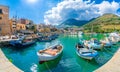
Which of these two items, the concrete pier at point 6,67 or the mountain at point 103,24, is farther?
the mountain at point 103,24

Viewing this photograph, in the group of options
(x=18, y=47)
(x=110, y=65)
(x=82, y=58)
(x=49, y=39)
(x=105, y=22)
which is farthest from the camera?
(x=49, y=39)

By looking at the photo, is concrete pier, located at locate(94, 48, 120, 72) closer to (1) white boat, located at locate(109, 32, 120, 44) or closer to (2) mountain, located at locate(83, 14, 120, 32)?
(2) mountain, located at locate(83, 14, 120, 32)

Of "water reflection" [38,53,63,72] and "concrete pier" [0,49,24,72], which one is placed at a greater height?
"concrete pier" [0,49,24,72]

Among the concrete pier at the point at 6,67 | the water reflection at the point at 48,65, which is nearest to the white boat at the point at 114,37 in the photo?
the water reflection at the point at 48,65

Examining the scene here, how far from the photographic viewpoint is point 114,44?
24.7 metres

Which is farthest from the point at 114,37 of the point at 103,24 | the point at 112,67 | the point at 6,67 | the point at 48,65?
the point at 6,67

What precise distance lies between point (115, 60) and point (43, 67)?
729 centimetres

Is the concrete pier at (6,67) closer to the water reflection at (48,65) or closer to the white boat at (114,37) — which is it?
the water reflection at (48,65)

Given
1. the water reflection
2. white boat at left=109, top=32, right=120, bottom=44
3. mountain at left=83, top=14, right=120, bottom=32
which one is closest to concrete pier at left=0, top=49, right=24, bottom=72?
the water reflection

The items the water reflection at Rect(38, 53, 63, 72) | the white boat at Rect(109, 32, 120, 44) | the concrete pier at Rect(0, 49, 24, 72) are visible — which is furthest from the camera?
the white boat at Rect(109, 32, 120, 44)

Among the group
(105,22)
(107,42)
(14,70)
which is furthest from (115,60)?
(107,42)

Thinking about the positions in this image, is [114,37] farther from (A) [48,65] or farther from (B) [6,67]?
(B) [6,67]

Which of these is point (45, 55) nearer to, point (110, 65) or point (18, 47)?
point (110, 65)

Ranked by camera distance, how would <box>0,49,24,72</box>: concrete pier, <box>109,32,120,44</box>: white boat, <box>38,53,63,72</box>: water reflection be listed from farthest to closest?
1. <box>109,32,120,44</box>: white boat
2. <box>38,53,63,72</box>: water reflection
3. <box>0,49,24,72</box>: concrete pier
